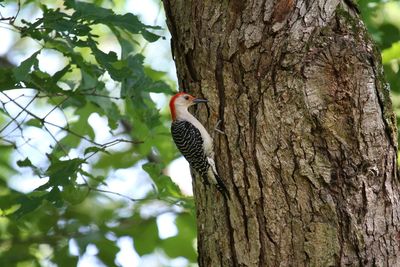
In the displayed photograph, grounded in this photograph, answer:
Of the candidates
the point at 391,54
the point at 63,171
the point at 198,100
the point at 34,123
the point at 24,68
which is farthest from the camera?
the point at 391,54

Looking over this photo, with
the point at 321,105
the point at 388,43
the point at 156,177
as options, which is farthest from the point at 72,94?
the point at 388,43

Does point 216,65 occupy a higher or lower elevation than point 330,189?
higher

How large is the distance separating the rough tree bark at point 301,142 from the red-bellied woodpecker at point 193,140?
3.4 inches

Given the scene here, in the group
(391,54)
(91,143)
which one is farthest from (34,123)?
(391,54)

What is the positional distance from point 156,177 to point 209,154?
0.90 m

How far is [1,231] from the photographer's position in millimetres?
6078

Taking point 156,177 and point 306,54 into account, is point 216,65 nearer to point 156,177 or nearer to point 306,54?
point 306,54

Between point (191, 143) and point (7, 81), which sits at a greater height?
point (7, 81)

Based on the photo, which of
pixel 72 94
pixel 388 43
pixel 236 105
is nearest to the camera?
pixel 236 105

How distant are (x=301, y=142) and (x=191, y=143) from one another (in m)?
1.12

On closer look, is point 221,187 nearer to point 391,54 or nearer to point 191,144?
point 191,144

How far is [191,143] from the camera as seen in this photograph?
4.57 metres

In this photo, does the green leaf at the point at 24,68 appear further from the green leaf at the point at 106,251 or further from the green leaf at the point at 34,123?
the green leaf at the point at 106,251

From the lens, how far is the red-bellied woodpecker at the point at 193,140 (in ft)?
12.7
